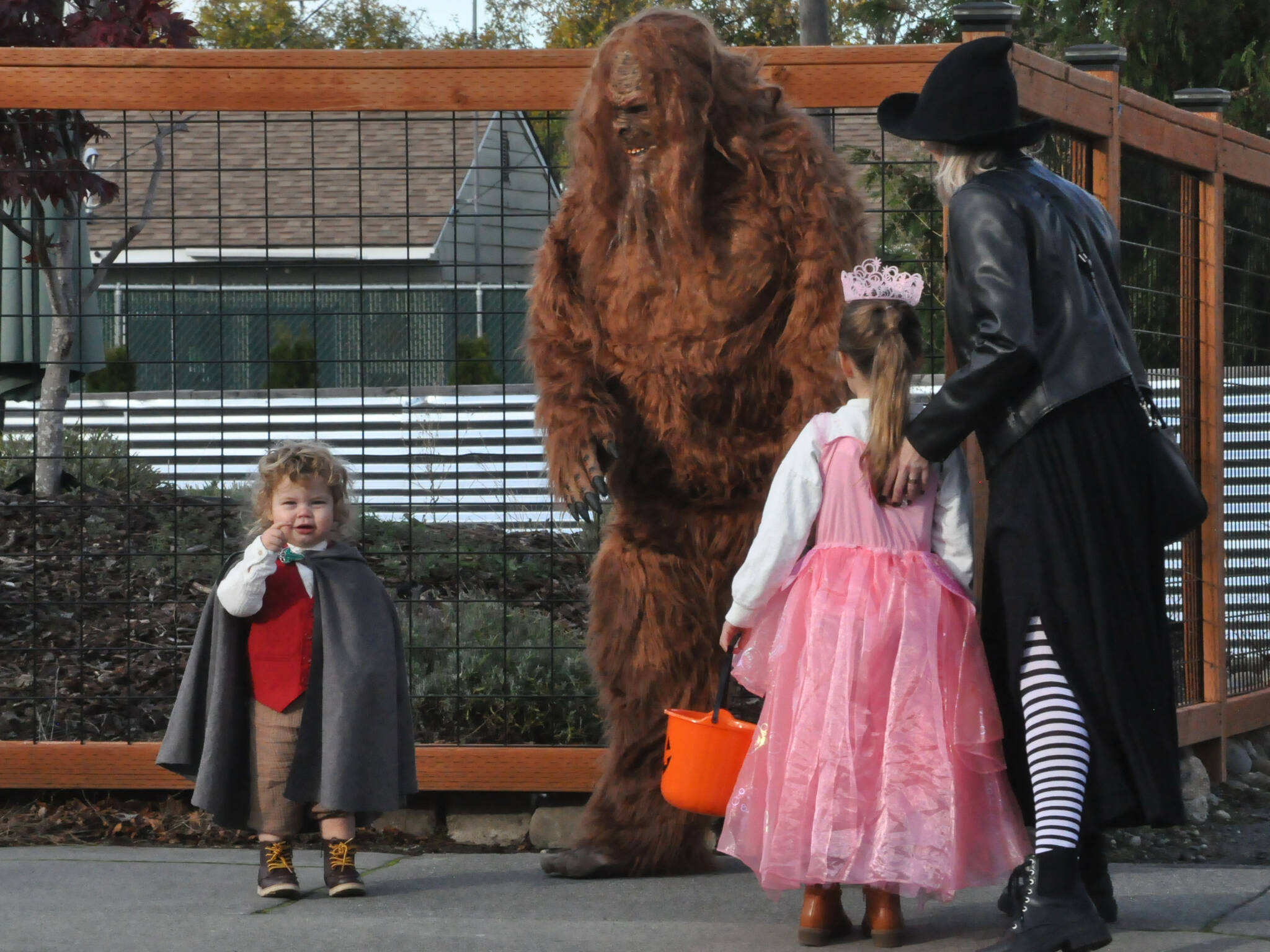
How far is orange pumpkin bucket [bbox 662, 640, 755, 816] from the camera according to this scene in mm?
3557

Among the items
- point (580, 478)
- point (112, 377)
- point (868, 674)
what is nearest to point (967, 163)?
point (868, 674)

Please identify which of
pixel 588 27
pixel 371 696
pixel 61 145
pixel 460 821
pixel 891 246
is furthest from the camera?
pixel 588 27

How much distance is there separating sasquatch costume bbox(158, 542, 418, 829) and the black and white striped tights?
1.66 m

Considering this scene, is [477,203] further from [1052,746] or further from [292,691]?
[1052,746]

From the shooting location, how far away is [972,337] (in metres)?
3.34

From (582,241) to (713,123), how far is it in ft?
1.58

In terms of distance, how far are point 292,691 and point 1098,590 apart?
2.04 m

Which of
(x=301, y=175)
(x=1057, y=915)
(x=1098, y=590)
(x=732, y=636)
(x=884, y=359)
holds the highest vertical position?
(x=301, y=175)

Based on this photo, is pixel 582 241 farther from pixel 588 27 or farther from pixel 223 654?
pixel 588 27

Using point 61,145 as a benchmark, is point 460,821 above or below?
below

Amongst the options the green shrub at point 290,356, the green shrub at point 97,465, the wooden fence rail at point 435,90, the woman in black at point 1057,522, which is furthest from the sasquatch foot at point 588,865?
the green shrub at point 290,356

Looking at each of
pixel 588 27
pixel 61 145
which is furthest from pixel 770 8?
pixel 61 145

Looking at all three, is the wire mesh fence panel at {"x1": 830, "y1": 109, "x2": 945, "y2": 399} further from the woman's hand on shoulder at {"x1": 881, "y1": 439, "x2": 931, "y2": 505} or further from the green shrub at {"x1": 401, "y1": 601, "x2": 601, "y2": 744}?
the green shrub at {"x1": 401, "y1": 601, "x2": 601, "y2": 744}

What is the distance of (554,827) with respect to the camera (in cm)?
493
